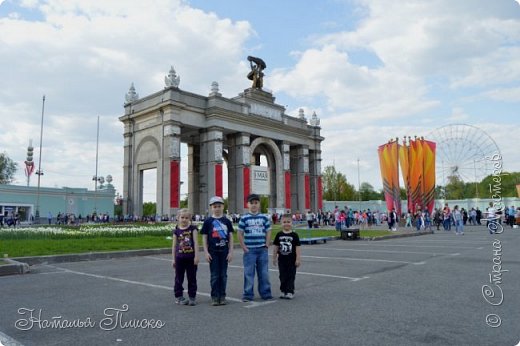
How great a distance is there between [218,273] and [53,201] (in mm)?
41977

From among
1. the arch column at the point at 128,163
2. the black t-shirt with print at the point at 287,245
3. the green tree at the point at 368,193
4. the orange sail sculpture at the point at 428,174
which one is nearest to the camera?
the black t-shirt with print at the point at 287,245

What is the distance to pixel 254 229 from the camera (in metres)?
7.00

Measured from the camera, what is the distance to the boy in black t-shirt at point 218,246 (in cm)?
651

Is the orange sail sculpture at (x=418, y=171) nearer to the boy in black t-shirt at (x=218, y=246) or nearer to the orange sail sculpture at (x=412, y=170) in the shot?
the orange sail sculpture at (x=412, y=170)

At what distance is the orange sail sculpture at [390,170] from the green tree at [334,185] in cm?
3972

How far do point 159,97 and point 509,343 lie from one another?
38490 millimetres

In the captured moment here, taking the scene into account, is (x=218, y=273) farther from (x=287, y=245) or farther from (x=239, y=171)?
(x=239, y=171)

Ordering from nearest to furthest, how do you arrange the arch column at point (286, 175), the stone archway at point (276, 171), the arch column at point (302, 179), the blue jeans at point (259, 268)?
the blue jeans at point (259, 268) < the stone archway at point (276, 171) < the arch column at point (286, 175) < the arch column at point (302, 179)

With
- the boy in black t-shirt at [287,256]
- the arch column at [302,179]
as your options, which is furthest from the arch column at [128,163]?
the boy in black t-shirt at [287,256]

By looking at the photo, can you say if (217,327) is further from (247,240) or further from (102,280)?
(102,280)

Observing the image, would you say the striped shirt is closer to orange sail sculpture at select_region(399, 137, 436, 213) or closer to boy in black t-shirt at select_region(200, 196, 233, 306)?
boy in black t-shirt at select_region(200, 196, 233, 306)

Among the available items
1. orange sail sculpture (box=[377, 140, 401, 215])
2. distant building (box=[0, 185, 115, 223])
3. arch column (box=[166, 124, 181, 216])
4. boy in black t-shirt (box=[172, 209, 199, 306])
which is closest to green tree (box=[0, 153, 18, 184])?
distant building (box=[0, 185, 115, 223])

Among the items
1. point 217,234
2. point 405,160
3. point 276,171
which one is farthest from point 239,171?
point 217,234

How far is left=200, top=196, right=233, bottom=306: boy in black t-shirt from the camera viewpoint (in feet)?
21.4
